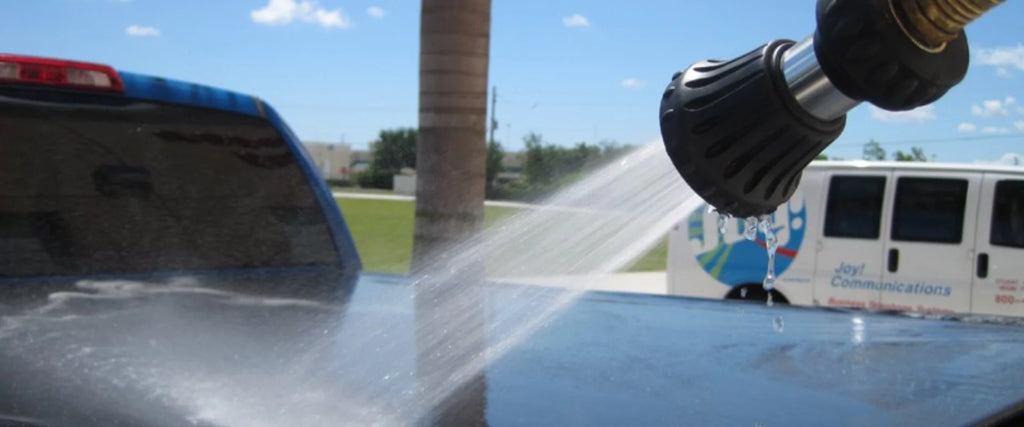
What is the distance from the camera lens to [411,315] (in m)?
2.60

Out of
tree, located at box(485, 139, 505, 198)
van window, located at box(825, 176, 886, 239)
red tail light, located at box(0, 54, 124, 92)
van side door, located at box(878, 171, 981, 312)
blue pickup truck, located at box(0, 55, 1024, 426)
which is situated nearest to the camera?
blue pickup truck, located at box(0, 55, 1024, 426)

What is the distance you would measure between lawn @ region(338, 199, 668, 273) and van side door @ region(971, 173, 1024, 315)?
10.9 ft

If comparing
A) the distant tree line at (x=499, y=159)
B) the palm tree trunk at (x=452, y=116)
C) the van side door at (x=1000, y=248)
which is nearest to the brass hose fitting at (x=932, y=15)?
the palm tree trunk at (x=452, y=116)

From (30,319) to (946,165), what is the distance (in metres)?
8.51

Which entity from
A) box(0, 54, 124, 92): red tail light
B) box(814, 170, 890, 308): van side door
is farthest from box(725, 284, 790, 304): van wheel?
box(0, 54, 124, 92): red tail light

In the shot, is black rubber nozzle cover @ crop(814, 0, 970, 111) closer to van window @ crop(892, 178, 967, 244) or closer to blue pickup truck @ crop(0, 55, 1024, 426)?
blue pickup truck @ crop(0, 55, 1024, 426)

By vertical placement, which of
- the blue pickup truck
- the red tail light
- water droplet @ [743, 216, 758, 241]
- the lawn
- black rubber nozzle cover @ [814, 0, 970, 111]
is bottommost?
the lawn

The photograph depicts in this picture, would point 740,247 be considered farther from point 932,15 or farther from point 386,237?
point 386,237

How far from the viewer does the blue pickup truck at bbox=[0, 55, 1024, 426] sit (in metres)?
1.71

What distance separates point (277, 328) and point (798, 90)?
164cm

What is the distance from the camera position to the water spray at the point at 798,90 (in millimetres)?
927

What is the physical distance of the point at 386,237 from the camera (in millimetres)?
24844

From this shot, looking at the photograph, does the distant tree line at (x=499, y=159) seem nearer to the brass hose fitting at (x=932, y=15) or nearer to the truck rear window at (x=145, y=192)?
the truck rear window at (x=145, y=192)

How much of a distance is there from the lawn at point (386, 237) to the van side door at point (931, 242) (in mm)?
2653
